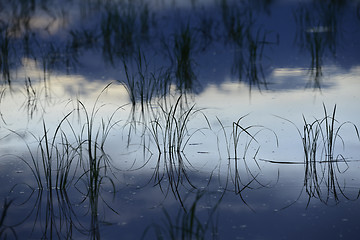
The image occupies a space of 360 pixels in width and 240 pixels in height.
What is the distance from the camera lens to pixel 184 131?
3.39 metres

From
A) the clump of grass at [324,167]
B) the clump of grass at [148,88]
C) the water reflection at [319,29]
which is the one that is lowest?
the clump of grass at [324,167]

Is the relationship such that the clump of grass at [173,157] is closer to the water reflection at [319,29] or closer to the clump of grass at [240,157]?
the clump of grass at [240,157]

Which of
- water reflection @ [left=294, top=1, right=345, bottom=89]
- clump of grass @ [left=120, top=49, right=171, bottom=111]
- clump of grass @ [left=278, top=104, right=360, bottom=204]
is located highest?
water reflection @ [left=294, top=1, right=345, bottom=89]

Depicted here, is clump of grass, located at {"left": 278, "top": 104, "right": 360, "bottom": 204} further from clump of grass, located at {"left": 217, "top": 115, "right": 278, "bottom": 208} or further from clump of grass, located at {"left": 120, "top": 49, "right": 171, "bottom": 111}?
clump of grass, located at {"left": 120, "top": 49, "right": 171, "bottom": 111}

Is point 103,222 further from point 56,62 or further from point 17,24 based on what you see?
point 17,24

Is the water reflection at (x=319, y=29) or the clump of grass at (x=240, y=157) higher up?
the water reflection at (x=319, y=29)

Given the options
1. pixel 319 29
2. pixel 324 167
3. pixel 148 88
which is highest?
pixel 319 29

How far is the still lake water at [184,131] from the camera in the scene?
7.32 feet

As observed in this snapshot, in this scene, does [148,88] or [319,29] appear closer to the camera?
[148,88]

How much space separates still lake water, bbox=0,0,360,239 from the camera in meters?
2.23

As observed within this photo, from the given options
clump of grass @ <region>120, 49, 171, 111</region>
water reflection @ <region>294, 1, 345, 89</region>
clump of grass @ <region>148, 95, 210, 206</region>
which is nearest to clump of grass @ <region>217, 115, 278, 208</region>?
clump of grass @ <region>148, 95, 210, 206</region>

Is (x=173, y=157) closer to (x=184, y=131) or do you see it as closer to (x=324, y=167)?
(x=184, y=131)

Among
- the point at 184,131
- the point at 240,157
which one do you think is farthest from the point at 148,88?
the point at 240,157

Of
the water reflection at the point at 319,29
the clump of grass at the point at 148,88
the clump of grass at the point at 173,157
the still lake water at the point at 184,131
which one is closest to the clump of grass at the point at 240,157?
the still lake water at the point at 184,131
